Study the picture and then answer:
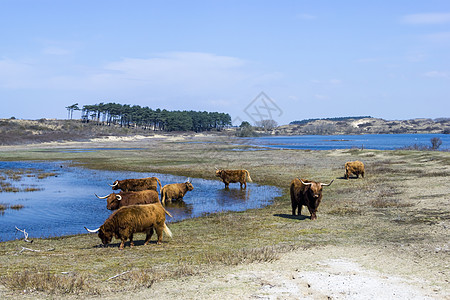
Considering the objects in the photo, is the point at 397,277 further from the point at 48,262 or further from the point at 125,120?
the point at 125,120

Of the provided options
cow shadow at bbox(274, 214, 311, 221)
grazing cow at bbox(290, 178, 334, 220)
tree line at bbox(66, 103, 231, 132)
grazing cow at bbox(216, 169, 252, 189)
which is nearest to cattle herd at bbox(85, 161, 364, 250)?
grazing cow at bbox(290, 178, 334, 220)

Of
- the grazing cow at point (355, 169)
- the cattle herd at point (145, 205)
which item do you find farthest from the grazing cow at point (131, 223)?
the grazing cow at point (355, 169)

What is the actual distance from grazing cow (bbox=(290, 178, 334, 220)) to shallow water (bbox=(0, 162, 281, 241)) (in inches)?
160

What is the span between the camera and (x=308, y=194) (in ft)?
50.0

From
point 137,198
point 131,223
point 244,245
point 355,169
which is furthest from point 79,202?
point 355,169

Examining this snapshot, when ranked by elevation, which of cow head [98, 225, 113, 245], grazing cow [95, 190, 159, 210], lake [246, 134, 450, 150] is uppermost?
lake [246, 134, 450, 150]

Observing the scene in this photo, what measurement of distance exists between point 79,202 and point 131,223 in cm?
1073

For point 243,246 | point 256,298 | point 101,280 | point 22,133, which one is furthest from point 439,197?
point 22,133

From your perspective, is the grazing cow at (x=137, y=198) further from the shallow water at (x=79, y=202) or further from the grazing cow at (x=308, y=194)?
the grazing cow at (x=308, y=194)

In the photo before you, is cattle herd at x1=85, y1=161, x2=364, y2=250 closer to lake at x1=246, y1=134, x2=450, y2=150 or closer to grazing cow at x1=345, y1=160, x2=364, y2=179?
grazing cow at x1=345, y1=160, x2=364, y2=179

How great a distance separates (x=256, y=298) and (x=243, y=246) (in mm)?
4243

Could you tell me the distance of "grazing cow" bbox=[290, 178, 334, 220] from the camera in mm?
14961

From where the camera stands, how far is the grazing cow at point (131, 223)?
471 inches

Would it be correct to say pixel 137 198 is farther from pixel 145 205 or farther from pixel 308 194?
pixel 308 194
